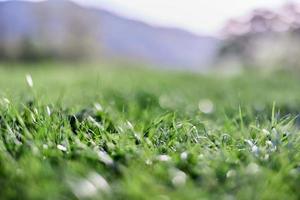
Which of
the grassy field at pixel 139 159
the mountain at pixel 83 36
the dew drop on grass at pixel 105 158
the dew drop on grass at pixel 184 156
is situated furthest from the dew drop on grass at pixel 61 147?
the mountain at pixel 83 36

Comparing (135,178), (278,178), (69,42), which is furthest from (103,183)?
(69,42)

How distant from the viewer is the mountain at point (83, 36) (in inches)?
1136

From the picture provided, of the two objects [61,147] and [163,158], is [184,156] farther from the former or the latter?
[61,147]

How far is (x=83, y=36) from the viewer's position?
111 feet

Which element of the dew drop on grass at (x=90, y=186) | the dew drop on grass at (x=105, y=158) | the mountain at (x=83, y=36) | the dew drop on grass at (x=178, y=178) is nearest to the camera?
the dew drop on grass at (x=90, y=186)

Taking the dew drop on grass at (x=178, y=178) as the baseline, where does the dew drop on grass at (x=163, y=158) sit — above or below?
below

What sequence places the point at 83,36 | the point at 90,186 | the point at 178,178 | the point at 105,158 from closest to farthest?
the point at 90,186 < the point at 178,178 < the point at 105,158 < the point at 83,36

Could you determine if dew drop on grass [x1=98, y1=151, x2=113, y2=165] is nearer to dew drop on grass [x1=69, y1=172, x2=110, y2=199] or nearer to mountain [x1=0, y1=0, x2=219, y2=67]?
dew drop on grass [x1=69, y1=172, x2=110, y2=199]

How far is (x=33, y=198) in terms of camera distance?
1.44m

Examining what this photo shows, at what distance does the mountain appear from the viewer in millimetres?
28844

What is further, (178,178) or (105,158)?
(105,158)

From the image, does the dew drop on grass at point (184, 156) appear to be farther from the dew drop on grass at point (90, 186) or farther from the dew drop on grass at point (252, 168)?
the dew drop on grass at point (90, 186)

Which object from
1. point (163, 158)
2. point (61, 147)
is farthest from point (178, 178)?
point (61, 147)

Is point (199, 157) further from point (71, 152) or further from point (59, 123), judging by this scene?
point (59, 123)
